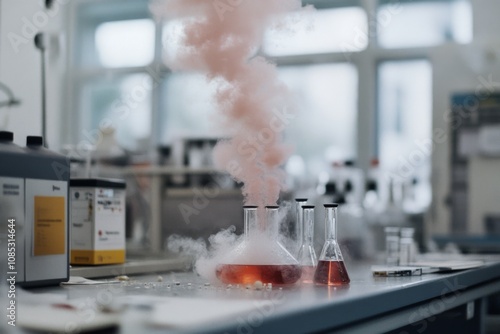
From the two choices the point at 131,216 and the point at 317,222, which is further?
the point at 131,216

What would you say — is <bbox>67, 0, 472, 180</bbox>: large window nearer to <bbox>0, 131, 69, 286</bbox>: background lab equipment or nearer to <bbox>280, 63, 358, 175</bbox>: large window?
<bbox>280, 63, 358, 175</bbox>: large window

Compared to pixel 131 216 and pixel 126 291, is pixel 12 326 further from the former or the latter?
pixel 131 216

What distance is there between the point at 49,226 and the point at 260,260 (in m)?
0.41

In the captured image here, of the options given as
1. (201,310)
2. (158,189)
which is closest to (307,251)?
(201,310)

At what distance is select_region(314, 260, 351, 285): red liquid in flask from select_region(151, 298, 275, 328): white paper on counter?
15.0 inches

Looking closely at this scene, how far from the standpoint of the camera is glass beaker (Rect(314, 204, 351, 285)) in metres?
1.44

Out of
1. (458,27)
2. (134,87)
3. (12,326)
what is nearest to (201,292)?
(12,326)

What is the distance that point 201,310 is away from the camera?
0.94 m

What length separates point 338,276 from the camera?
4.74ft

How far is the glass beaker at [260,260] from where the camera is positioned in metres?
1.40

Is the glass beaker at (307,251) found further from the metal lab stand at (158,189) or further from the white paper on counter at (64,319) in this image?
the metal lab stand at (158,189)

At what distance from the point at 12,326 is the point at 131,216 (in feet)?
12.6

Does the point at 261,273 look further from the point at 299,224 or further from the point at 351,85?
the point at 351,85

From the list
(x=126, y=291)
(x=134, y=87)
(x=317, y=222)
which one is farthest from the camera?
(x=134, y=87)
